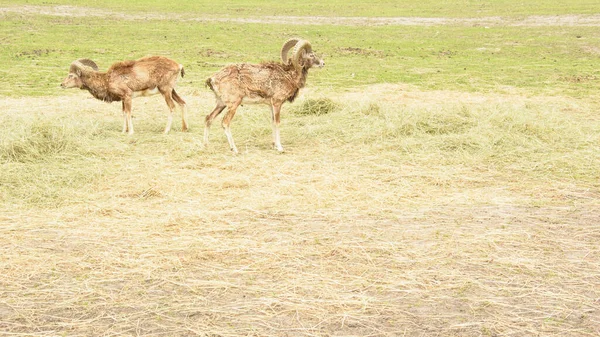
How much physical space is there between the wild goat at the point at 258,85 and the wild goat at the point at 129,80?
1.66 metres

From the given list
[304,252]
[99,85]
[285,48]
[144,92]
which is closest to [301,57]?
[285,48]

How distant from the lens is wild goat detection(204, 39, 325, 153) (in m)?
12.1

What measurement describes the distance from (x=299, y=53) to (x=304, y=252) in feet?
19.3

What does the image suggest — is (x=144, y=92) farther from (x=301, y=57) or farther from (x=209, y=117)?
(x=301, y=57)

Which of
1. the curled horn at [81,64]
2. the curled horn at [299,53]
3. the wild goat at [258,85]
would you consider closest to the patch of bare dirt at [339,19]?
the curled horn at [81,64]

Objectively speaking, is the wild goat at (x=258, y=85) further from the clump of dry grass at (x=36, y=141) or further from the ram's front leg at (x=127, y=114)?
the clump of dry grass at (x=36, y=141)

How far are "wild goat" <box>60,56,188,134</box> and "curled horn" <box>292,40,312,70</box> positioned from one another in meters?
2.50

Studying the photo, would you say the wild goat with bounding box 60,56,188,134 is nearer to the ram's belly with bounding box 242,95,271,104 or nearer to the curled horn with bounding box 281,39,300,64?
the ram's belly with bounding box 242,95,271,104

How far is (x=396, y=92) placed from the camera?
17.8 meters

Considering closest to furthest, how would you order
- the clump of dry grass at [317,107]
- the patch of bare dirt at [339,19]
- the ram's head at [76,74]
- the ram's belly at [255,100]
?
the ram's belly at [255,100] → the ram's head at [76,74] → the clump of dry grass at [317,107] → the patch of bare dirt at [339,19]

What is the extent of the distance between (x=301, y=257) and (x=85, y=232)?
8.32ft

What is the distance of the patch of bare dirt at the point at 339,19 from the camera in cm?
3628

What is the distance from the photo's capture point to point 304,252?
754cm

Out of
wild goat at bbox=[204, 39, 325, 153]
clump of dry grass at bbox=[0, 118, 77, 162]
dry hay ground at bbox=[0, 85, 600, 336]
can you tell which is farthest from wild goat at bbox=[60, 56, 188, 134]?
dry hay ground at bbox=[0, 85, 600, 336]
